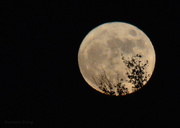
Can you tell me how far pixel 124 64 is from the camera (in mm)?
20469

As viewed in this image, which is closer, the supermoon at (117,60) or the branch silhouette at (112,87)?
the supermoon at (117,60)

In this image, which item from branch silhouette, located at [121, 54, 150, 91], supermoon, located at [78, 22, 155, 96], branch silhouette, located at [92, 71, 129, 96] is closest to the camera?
branch silhouette, located at [121, 54, 150, 91]

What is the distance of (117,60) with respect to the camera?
20828mm

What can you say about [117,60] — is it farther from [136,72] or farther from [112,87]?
[112,87]

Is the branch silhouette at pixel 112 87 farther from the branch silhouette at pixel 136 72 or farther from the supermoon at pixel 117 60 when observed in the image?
the branch silhouette at pixel 136 72

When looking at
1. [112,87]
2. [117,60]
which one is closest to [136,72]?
[117,60]

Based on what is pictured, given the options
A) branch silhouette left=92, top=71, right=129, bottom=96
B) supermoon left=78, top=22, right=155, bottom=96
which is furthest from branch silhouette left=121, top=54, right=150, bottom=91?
branch silhouette left=92, top=71, right=129, bottom=96

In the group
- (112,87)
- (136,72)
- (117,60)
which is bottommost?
(112,87)

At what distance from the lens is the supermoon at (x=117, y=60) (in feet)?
66.2

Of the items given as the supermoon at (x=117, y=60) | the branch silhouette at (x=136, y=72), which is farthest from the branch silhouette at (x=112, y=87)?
the branch silhouette at (x=136, y=72)

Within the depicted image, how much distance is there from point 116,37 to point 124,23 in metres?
3.53

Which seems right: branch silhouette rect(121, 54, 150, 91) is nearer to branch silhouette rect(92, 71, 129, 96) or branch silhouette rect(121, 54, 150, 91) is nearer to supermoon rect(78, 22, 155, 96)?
supermoon rect(78, 22, 155, 96)

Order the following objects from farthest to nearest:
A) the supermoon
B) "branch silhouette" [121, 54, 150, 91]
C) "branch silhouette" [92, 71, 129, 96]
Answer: "branch silhouette" [92, 71, 129, 96] → the supermoon → "branch silhouette" [121, 54, 150, 91]

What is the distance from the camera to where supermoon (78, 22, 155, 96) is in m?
20.2
